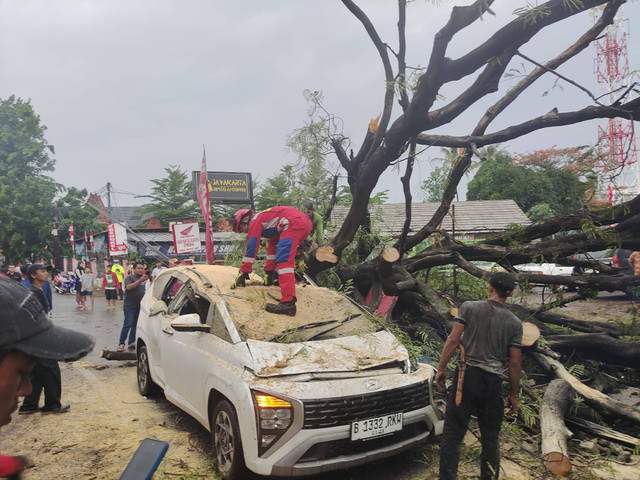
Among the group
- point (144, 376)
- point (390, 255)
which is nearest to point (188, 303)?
point (144, 376)

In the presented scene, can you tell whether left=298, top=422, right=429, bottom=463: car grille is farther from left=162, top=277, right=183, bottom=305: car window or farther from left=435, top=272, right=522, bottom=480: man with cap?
left=162, top=277, right=183, bottom=305: car window

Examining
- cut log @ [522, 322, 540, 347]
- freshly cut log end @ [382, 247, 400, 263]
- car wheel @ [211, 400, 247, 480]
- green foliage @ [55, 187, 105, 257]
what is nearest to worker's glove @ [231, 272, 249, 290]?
car wheel @ [211, 400, 247, 480]

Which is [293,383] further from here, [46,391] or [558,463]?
[46,391]

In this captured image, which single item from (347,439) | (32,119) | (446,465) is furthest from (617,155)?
(32,119)

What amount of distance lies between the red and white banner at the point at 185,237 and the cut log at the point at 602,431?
37.3 feet

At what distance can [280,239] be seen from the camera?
4.87 metres

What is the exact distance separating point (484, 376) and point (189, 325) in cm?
241

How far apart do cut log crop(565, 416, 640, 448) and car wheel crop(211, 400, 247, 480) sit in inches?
119

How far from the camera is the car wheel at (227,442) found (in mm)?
3422

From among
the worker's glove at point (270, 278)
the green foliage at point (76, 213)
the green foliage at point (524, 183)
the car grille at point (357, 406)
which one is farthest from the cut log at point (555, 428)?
the green foliage at point (76, 213)

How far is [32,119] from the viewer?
3572cm

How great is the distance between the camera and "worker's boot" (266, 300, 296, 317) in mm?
4430

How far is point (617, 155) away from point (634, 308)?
1984 mm

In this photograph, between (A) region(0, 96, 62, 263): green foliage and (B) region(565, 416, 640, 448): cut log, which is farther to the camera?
(A) region(0, 96, 62, 263): green foliage
